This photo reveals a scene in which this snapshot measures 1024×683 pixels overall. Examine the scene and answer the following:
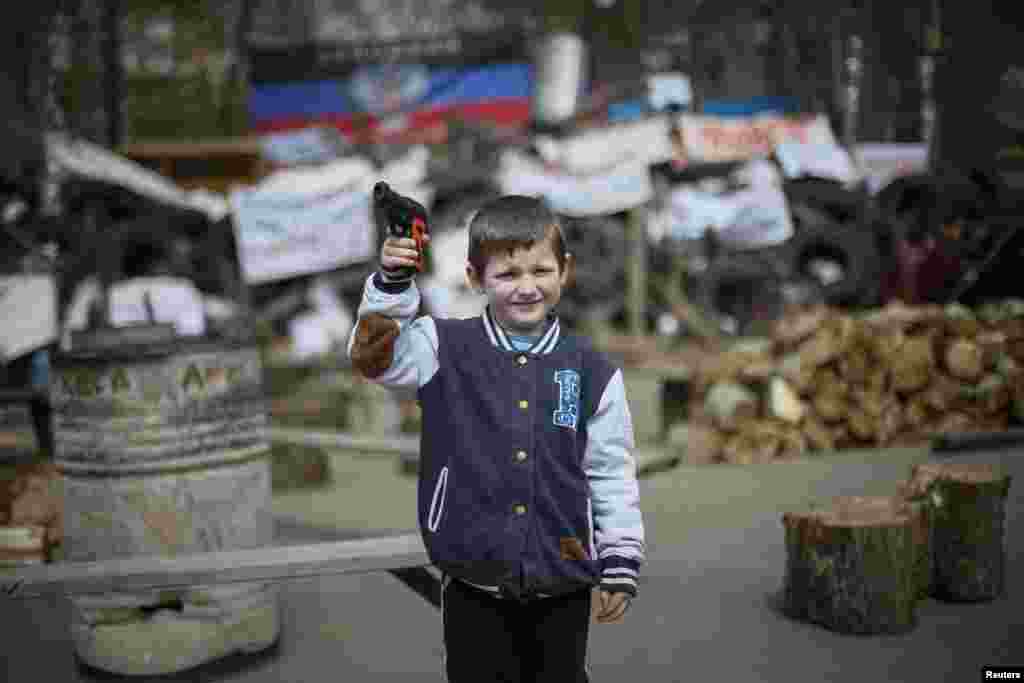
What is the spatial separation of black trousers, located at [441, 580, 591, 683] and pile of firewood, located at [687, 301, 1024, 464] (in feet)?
16.2

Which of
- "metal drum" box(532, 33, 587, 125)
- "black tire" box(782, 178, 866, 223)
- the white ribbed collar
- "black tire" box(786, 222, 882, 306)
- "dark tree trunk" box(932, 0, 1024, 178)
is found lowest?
the white ribbed collar

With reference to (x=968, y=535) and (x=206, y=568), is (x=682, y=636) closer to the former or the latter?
(x=968, y=535)

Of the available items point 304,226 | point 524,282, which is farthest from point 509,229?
point 304,226

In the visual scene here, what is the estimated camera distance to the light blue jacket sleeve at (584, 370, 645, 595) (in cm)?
226

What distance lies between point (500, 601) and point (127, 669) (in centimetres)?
181

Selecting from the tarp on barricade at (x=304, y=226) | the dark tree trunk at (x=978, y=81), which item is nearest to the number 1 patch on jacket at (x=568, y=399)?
the dark tree trunk at (x=978, y=81)

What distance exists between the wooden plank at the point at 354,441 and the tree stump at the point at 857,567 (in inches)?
63.9

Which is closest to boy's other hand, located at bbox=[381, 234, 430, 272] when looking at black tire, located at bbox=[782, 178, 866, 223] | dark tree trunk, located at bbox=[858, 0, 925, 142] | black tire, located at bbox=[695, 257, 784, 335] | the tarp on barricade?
dark tree trunk, located at bbox=[858, 0, 925, 142]

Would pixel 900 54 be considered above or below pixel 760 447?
above

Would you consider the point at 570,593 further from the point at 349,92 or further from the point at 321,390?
the point at 349,92

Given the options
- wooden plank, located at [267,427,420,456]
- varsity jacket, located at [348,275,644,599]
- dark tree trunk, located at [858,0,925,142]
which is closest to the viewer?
varsity jacket, located at [348,275,644,599]

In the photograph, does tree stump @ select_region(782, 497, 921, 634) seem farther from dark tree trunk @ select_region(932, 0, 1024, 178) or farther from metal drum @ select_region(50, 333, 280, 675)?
dark tree trunk @ select_region(932, 0, 1024, 178)

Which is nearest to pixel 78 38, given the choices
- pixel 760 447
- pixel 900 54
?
pixel 760 447

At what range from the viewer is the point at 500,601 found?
2.24 m
